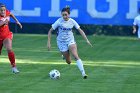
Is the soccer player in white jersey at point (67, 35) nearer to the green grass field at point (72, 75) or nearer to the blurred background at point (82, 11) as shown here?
the green grass field at point (72, 75)

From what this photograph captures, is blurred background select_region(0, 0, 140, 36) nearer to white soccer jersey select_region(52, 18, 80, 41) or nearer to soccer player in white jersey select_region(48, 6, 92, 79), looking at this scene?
soccer player in white jersey select_region(48, 6, 92, 79)

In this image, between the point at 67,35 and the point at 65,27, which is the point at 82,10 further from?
the point at 65,27

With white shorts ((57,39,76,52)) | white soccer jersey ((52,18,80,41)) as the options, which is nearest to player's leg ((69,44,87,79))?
white shorts ((57,39,76,52))

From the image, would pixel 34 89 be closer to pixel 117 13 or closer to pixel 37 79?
pixel 37 79

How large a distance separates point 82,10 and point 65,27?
21861mm

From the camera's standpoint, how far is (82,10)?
41.0m

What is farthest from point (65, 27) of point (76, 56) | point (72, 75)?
point (72, 75)

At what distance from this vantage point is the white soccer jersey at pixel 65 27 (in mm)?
19141

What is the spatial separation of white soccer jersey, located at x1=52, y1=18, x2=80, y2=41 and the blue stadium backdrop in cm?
2088

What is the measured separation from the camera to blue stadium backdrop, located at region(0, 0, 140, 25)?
4034cm

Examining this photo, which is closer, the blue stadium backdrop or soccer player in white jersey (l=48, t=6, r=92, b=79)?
soccer player in white jersey (l=48, t=6, r=92, b=79)

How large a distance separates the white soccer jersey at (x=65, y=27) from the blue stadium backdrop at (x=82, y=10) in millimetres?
20880

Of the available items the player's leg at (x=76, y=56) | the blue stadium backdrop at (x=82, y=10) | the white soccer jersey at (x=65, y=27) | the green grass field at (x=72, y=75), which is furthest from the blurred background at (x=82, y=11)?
the player's leg at (x=76, y=56)

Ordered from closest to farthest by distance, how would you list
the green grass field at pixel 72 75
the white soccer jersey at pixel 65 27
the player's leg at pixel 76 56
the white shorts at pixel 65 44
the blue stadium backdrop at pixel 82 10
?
the green grass field at pixel 72 75 → the player's leg at pixel 76 56 → the white soccer jersey at pixel 65 27 → the white shorts at pixel 65 44 → the blue stadium backdrop at pixel 82 10
